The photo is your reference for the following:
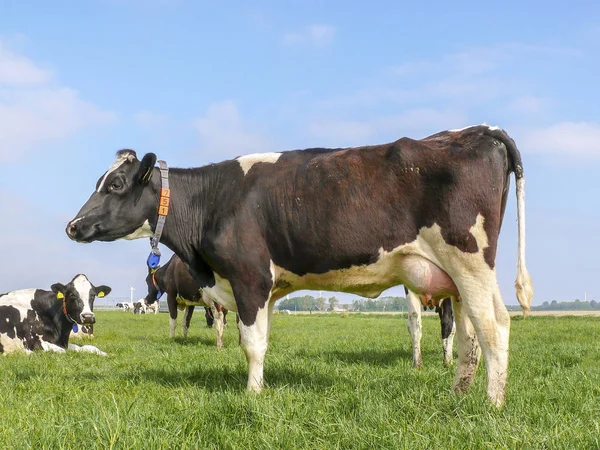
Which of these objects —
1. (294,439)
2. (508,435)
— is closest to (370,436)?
(294,439)

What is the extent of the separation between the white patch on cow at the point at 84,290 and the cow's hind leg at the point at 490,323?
30.4 feet

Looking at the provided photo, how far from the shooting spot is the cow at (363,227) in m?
5.22

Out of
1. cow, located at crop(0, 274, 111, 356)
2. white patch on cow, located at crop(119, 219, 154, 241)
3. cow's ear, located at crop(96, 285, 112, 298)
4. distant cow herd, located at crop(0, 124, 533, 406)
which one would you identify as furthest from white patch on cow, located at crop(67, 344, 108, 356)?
distant cow herd, located at crop(0, 124, 533, 406)

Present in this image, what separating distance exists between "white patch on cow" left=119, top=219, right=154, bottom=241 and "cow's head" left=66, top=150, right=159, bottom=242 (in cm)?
2

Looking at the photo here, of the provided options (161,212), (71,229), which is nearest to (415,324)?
(161,212)

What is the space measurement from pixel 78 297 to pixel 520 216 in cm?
993

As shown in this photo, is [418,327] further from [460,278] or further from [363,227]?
[363,227]

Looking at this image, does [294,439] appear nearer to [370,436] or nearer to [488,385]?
[370,436]

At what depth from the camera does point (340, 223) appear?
5.53m

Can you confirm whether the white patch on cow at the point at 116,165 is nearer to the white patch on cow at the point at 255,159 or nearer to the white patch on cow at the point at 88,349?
the white patch on cow at the point at 255,159

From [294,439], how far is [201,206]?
3.34m

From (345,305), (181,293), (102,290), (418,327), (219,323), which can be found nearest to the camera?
(418,327)

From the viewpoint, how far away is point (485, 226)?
5.23 m

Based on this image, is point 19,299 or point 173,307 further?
point 173,307
